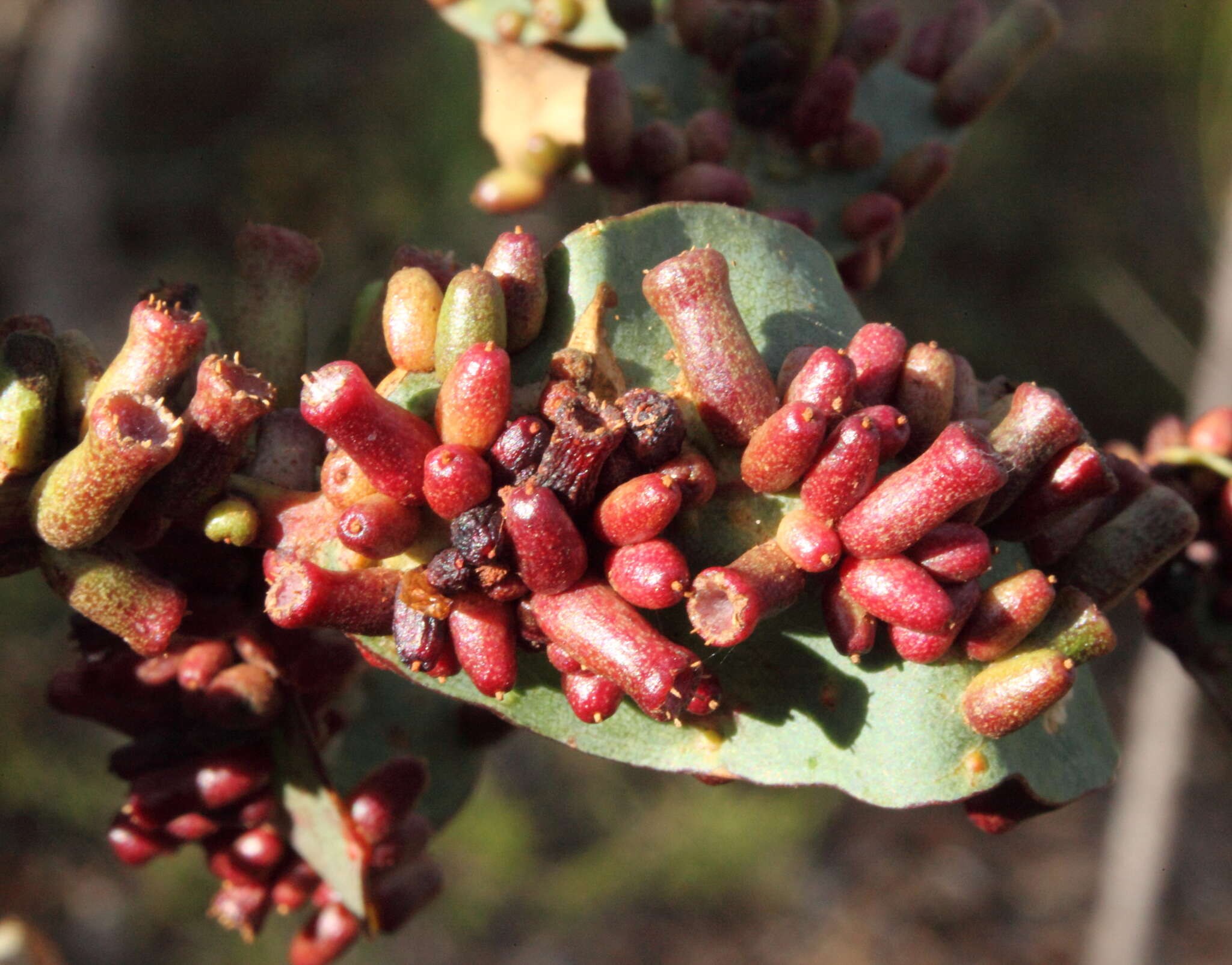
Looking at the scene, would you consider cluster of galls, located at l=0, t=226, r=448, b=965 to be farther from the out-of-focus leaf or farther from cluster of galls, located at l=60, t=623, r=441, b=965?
the out-of-focus leaf

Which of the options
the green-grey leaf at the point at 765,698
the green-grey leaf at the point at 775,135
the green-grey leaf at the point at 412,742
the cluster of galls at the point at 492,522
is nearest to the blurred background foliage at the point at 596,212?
the green-grey leaf at the point at 775,135

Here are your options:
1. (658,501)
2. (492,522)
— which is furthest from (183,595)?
(658,501)

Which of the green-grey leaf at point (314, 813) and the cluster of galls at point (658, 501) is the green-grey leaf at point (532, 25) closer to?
the cluster of galls at point (658, 501)

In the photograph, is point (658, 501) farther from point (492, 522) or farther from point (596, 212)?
point (596, 212)

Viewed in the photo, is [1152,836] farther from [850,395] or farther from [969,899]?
[850,395]

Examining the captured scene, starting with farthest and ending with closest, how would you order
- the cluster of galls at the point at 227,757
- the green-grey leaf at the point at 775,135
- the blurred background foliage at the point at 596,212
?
the blurred background foliage at the point at 596,212 < the green-grey leaf at the point at 775,135 < the cluster of galls at the point at 227,757

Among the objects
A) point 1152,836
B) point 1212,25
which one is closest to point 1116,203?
point 1212,25
